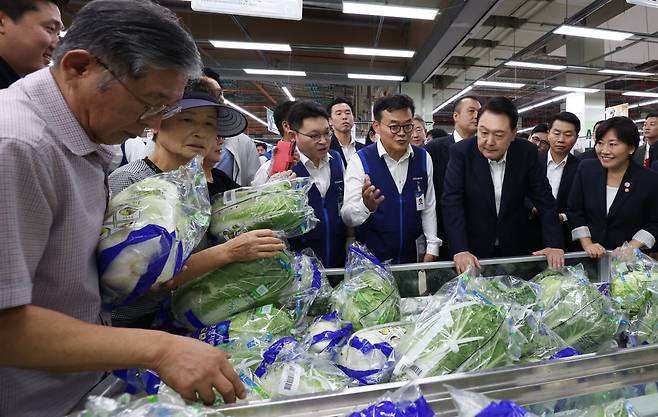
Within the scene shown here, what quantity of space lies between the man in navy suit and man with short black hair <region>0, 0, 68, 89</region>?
86.2 inches

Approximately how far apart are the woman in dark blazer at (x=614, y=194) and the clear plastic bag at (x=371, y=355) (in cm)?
194

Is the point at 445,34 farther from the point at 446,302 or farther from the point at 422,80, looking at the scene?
the point at 446,302

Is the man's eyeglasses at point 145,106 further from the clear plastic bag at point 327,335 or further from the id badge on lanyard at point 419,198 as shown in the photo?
the id badge on lanyard at point 419,198

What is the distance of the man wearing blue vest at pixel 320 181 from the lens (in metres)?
2.48

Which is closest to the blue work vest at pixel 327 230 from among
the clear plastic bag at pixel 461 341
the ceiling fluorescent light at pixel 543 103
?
the clear plastic bag at pixel 461 341

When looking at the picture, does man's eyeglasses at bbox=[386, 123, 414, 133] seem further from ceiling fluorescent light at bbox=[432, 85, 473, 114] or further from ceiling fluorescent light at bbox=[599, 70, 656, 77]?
ceiling fluorescent light at bbox=[599, 70, 656, 77]

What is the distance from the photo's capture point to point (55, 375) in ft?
2.96

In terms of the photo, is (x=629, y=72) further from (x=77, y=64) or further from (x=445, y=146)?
(x=77, y=64)

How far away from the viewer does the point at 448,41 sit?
7770mm

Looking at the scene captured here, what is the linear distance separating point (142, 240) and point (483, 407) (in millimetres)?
788

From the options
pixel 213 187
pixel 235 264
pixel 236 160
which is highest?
pixel 236 160

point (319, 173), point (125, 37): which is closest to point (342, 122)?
point (319, 173)

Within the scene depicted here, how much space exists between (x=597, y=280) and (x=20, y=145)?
2.37 m

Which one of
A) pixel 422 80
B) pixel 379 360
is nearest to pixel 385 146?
pixel 379 360
